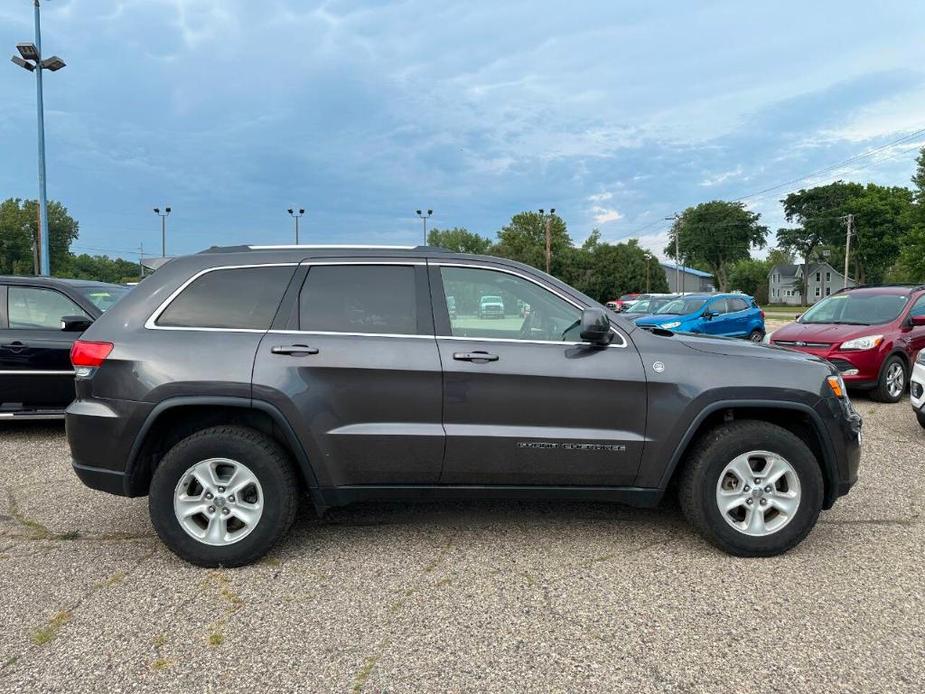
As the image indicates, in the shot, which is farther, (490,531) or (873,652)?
(490,531)

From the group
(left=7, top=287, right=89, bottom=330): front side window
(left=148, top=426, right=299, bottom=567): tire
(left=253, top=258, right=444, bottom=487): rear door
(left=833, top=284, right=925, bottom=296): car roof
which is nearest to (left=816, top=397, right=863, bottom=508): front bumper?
(left=253, top=258, right=444, bottom=487): rear door

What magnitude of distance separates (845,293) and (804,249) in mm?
84027

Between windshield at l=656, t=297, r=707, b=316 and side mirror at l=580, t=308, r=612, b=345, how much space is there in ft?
43.7

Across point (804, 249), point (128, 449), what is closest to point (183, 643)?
point (128, 449)

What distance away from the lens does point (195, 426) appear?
11.3 ft

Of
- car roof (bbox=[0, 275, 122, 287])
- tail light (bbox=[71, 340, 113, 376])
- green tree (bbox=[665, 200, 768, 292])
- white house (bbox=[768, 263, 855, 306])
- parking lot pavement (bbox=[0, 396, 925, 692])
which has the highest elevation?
green tree (bbox=[665, 200, 768, 292])

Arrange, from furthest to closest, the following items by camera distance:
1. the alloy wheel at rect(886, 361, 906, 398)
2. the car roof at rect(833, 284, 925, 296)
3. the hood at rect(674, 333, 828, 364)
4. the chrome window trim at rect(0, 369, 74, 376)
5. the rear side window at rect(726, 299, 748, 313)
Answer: the rear side window at rect(726, 299, 748, 313)
the car roof at rect(833, 284, 925, 296)
the alloy wheel at rect(886, 361, 906, 398)
the chrome window trim at rect(0, 369, 74, 376)
the hood at rect(674, 333, 828, 364)

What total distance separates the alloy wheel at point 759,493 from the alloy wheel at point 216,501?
8.46 ft

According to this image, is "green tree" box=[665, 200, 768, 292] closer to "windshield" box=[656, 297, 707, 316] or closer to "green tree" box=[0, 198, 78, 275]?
"windshield" box=[656, 297, 707, 316]

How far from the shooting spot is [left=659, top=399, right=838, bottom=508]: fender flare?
3.37m

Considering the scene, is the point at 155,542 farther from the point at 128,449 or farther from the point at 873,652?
the point at 873,652

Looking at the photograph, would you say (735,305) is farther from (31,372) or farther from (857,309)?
(31,372)

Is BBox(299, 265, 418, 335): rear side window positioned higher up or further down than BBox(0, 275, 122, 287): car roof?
further down

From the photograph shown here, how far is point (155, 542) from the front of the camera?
3.72 metres
